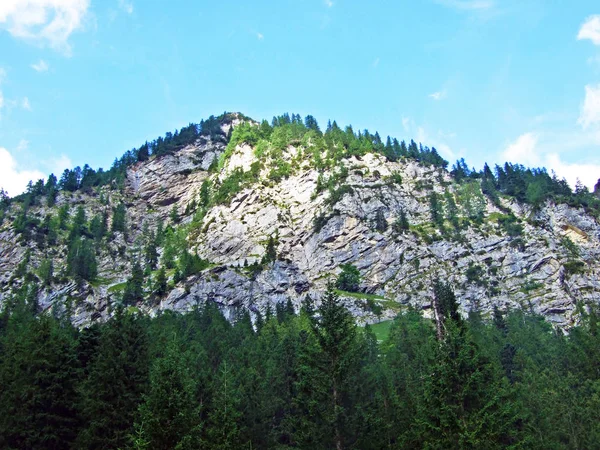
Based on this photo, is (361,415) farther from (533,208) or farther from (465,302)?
(533,208)

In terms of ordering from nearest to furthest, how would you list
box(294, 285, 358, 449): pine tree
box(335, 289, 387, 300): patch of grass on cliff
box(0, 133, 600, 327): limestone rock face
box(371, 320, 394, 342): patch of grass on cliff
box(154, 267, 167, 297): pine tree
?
1. box(294, 285, 358, 449): pine tree
2. box(371, 320, 394, 342): patch of grass on cliff
3. box(335, 289, 387, 300): patch of grass on cliff
4. box(0, 133, 600, 327): limestone rock face
5. box(154, 267, 167, 297): pine tree

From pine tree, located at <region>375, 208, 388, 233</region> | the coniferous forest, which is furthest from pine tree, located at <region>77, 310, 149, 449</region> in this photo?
pine tree, located at <region>375, 208, 388, 233</region>

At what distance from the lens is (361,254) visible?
145 m

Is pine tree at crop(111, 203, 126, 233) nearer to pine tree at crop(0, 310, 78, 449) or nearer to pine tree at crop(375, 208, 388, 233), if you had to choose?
pine tree at crop(375, 208, 388, 233)

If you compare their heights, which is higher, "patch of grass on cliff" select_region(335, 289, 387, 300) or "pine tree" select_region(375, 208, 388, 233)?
"pine tree" select_region(375, 208, 388, 233)

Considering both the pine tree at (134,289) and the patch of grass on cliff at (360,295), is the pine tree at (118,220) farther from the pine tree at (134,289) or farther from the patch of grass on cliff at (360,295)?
the patch of grass on cliff at (360,295)

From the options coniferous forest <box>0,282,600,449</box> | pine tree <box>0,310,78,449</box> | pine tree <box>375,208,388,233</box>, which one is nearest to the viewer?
coniferous forest <box>0,282,600,449</box>

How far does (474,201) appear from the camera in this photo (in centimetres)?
16925

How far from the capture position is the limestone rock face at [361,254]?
12762 cm

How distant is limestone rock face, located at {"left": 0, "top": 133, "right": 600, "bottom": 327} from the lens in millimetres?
127625

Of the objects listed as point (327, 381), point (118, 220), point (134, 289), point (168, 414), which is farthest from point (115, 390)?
point (118, 220)

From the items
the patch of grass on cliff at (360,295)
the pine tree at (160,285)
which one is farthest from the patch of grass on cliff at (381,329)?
the pine tree at (160,285)

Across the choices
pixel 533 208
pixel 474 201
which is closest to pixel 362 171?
pixel 474 201

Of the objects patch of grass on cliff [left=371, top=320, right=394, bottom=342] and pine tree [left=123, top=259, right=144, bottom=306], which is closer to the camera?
patch of grass on cliff [left=371, top=320, right=394, bottom=342]
